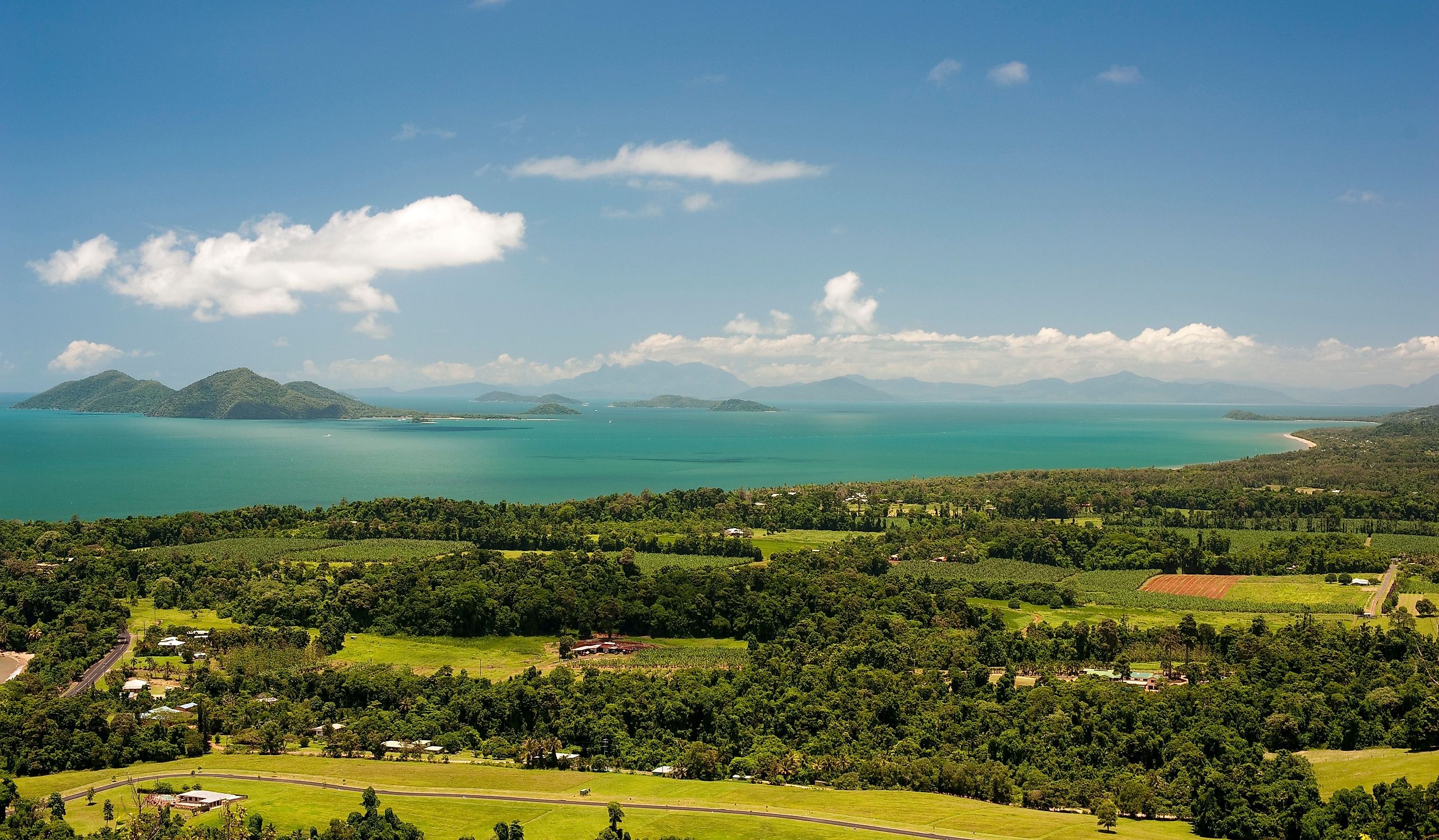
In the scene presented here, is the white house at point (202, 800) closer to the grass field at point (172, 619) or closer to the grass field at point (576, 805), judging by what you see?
the grass field at point (576, 805)

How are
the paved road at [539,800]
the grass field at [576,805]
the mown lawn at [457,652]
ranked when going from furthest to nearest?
the mown lawn at [457,652] → the grass field at [576,805] → the paved road at [539,800]

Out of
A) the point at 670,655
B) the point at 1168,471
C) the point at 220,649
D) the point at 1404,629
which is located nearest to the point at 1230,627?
the point at 1404,629

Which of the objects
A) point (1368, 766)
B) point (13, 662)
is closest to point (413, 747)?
point (13, 662)

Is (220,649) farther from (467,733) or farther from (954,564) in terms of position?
(954,564)

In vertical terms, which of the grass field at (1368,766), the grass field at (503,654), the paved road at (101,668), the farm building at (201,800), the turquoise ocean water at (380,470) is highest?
the turquoise ocean water at (380,470)

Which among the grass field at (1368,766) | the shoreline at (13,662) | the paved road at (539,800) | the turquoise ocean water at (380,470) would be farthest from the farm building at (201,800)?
the turquoise ocean water at (380,470)

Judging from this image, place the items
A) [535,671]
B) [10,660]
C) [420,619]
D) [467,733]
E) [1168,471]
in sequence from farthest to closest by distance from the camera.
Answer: [1168,471] < [420,619] < [10,660] < [535,671] < [467,733]

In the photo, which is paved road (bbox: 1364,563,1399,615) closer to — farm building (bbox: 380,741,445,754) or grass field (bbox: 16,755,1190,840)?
grass field (bbox: 16,755,1190,840)
